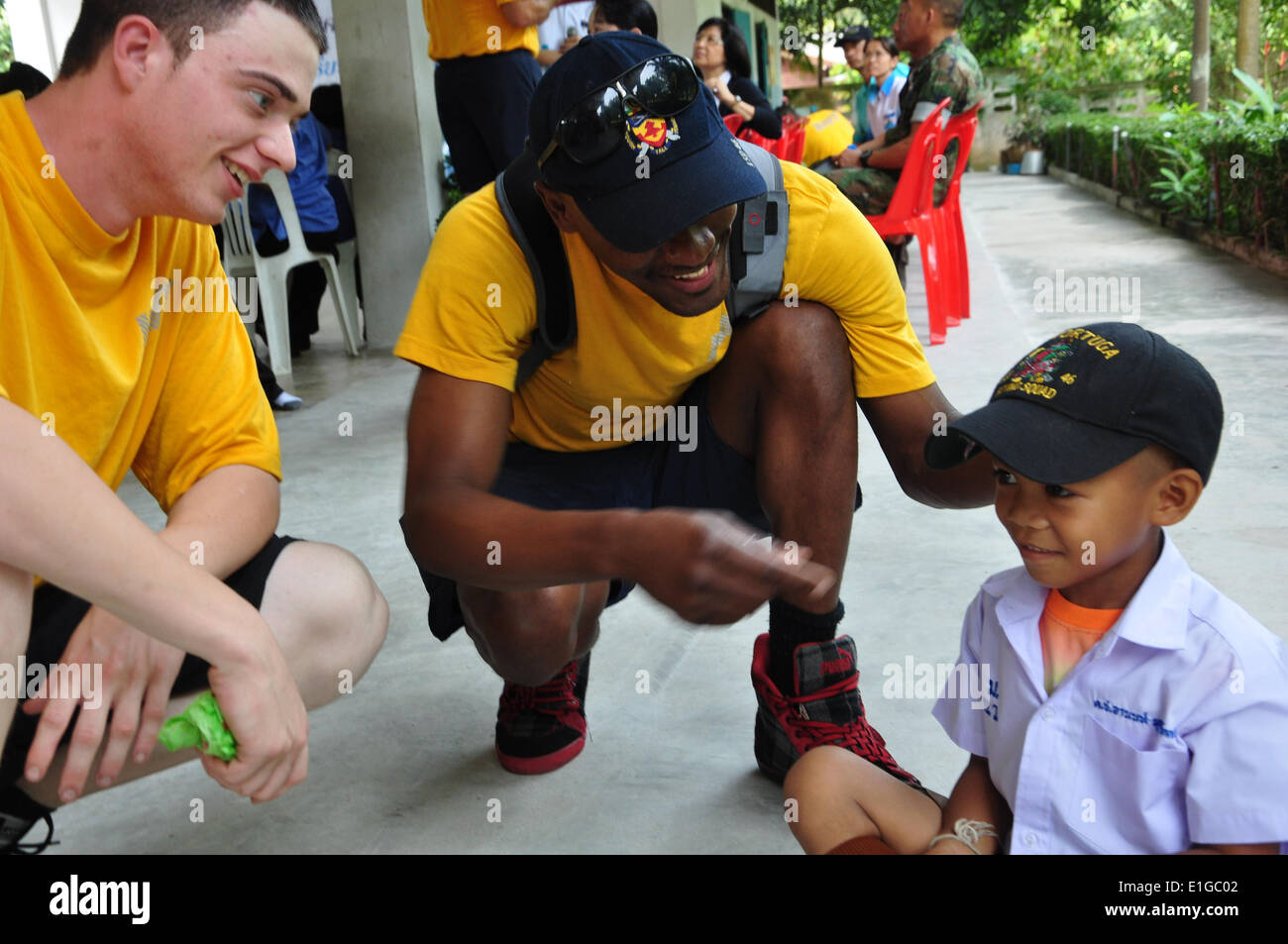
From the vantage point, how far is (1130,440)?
1257mm

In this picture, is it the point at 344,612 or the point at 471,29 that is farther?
the point at 471,29

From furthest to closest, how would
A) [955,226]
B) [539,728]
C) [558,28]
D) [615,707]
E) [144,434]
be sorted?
[558,28] < [955,226] < [615,707] < [539,728] < [144,434]

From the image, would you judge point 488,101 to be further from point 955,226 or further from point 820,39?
point 820,39

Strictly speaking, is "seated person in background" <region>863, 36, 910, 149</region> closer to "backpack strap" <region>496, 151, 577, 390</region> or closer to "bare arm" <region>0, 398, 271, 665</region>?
"backpack strap" <region>496, 151, 577, 390</region>

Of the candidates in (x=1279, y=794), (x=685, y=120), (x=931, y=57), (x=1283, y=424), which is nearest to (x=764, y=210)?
(x=685, y=120)

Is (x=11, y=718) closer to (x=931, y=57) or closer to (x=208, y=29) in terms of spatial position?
(x=208, y=29)

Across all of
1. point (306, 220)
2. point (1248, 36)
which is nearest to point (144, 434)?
point (306, 220)

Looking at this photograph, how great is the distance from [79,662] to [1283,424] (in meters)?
3.37

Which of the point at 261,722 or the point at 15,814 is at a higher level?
the point at 261,722

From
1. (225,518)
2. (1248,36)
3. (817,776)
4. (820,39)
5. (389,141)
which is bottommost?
(817,776)

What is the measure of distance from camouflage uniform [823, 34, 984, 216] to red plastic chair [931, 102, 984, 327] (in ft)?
0.14

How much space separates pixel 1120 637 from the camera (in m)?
1.27

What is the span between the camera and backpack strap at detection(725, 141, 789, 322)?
64.4 inches

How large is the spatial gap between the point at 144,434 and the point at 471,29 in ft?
10.1
